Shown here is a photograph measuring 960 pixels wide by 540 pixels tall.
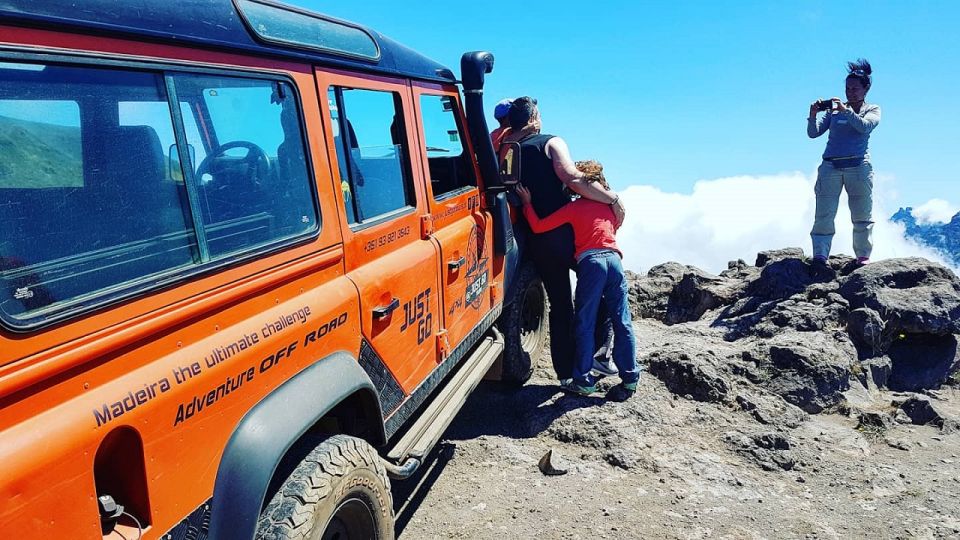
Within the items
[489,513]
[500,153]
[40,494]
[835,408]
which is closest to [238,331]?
[40,494]

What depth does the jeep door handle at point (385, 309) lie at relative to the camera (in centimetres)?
258

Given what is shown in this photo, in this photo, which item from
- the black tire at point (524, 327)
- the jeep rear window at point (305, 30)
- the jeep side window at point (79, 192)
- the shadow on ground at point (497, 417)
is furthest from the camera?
the black tire at point (524, 327)

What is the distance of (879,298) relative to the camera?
654 centimetres

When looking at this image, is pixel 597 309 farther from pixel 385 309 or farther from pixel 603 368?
Answer: pixel 385 309

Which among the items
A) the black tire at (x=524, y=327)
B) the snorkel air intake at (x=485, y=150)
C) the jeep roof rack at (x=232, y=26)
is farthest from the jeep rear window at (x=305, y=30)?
the black tire at (x=524, y=327)

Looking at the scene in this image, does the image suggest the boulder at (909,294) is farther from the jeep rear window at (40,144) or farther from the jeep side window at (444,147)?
the jeep rear window at (40,144)

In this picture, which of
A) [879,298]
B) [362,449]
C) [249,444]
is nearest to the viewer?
[249,444]

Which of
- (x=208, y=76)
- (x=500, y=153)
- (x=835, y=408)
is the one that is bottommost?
(x=835, y=408)

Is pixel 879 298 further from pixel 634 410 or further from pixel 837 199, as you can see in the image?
pixel 634 410

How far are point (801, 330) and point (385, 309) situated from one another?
5.05m

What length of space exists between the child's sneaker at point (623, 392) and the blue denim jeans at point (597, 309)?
0.04 meters

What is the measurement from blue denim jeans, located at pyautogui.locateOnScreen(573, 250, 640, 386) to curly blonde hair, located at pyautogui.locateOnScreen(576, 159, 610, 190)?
497 millimetres

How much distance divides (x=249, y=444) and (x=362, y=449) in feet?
1.82

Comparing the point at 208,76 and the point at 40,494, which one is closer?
the point at 40,494
